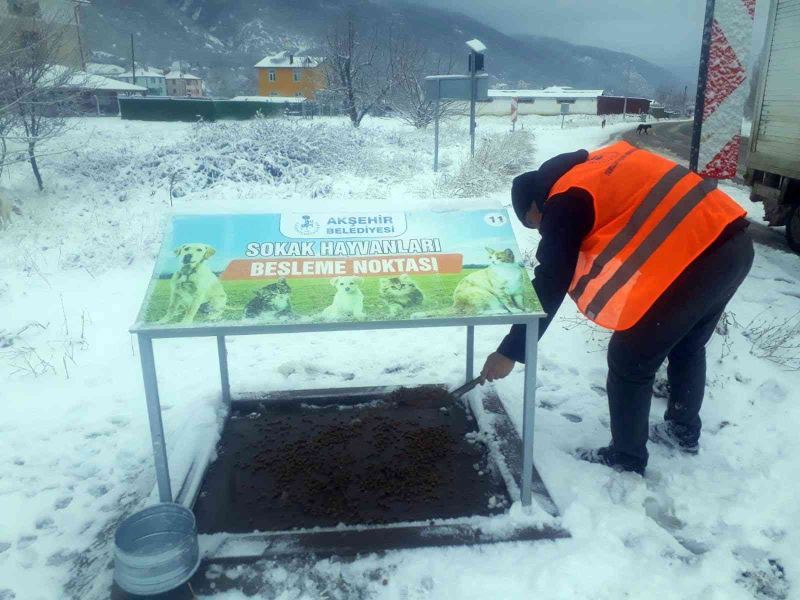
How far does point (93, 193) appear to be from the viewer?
46.1ft

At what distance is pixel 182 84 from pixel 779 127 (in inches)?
3726

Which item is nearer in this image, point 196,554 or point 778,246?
point 196,554

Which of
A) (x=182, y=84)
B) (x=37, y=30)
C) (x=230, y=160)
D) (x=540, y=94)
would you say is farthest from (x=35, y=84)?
(x=182, y=84)

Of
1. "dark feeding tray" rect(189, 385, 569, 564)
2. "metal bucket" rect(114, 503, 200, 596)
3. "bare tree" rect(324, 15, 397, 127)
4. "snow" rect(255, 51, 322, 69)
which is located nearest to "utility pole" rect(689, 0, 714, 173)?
"dark feeding tray" rect(189, 385, 569, 564)

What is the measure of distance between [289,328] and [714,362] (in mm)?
3001

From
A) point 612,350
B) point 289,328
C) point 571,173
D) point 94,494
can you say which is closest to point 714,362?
point 612,350

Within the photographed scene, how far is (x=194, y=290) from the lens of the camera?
237 centimetres

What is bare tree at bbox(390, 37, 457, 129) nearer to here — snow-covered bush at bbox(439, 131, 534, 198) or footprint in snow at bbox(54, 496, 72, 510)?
snow-covered bush at bbox(439, 131, 534, 198)

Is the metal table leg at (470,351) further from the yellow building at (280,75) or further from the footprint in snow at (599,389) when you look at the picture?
the yellow building at (280,75)

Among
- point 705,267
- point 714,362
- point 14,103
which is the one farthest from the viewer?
point 14,103

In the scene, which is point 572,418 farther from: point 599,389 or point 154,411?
point 154,411

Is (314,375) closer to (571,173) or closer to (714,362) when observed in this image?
(571,173)

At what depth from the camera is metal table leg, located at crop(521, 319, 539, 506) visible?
7.98ft

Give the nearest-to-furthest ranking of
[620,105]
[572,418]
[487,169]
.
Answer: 1. [572,418]
2. [487,169]
3. [620,105]
